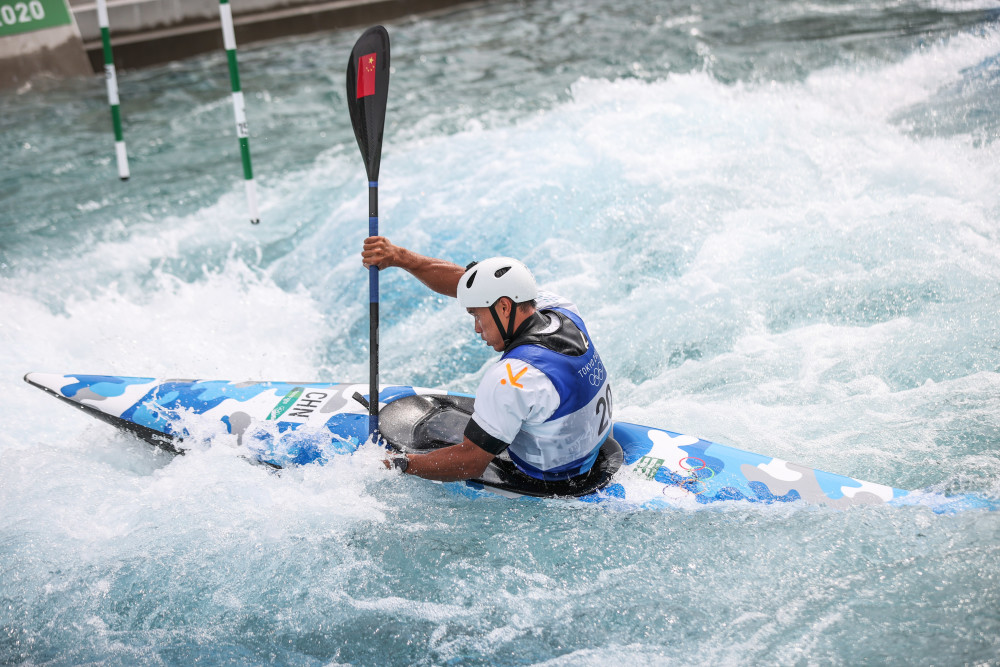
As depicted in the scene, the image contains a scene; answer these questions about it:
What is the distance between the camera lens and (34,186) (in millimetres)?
7809

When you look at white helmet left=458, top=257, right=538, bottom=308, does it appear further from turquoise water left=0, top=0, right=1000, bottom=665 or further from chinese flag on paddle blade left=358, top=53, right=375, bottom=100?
chinese flag on paddle blade left=358, top=53, right=375, bottom=100

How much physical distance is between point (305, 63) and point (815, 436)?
30.5 ft

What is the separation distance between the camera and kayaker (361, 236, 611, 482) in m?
2.87

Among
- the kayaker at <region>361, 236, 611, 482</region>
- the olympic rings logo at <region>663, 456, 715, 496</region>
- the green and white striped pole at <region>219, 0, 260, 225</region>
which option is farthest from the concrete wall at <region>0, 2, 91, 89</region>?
the olympic rings logo at <region>663, 456, 715, 496</region>

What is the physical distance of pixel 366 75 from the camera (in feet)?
12.8

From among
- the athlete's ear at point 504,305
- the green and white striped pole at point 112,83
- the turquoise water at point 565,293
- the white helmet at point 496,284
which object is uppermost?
the green and white striped pole at point 112,83

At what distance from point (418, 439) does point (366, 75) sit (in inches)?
68.3

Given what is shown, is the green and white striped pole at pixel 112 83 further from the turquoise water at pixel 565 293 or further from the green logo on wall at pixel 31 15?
the green logo on wall at pixel 31 15

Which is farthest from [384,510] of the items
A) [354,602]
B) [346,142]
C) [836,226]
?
[346,142]

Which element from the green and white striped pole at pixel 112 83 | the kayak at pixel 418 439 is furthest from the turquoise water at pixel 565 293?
the green and white striped pole at pixel 112 83

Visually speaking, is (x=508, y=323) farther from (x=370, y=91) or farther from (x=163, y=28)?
(x=163, y=28)

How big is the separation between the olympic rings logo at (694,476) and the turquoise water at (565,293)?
0.33 feet

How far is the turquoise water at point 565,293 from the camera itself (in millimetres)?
2982

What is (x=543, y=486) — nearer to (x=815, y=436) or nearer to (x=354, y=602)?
(x=354, y=602)
